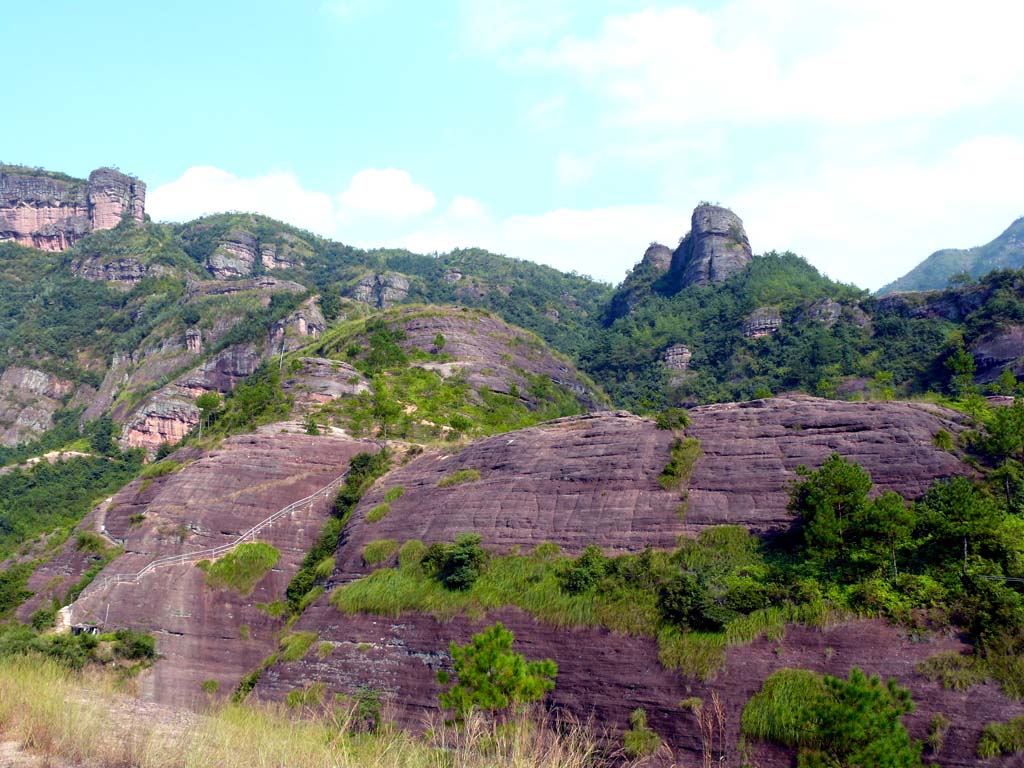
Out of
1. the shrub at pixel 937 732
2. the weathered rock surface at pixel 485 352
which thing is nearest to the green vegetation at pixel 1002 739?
the shrub at pixel 937 732

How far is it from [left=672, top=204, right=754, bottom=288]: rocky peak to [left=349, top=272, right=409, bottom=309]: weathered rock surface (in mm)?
47819

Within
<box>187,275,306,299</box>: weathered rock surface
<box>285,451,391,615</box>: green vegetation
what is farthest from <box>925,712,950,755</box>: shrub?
<box>187,275,306,299</box>: weathered rock surface

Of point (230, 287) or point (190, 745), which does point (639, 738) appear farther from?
point (230, 287)

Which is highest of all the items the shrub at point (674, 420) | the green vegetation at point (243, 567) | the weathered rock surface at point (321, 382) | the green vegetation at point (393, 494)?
the weathered rock surface at point (321, 382)

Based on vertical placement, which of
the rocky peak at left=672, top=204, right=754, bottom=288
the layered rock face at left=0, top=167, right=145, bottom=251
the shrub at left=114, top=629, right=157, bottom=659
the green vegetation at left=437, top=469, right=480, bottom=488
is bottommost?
the shrub at left=114, top=629, right=157, bottom=659

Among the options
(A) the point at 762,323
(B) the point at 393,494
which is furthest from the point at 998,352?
(B) the point at 393,494

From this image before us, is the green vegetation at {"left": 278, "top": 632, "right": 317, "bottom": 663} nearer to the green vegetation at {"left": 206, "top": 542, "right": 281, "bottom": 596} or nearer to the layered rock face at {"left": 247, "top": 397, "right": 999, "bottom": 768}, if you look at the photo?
the layered rock face at {"left": 247, "top": 397, "right": 999, "bottom": 768}

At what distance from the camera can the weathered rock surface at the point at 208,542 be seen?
3978 cm

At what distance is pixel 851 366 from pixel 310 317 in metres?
61.1

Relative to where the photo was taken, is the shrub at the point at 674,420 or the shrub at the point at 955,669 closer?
the shrub at the point at 955,669

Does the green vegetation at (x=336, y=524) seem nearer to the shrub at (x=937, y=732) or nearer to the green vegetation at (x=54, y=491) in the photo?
the shrub at (x=937, y=732)

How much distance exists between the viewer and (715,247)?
388 ft

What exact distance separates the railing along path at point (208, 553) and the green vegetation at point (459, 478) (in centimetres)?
1013

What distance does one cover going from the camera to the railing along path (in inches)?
1679
